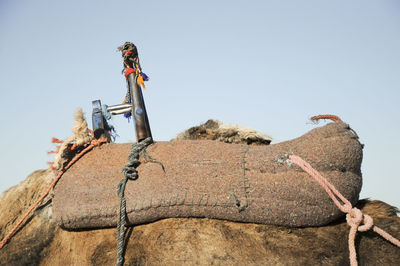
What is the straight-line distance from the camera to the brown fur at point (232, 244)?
1778 millimetres

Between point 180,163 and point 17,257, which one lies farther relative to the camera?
point 17,257

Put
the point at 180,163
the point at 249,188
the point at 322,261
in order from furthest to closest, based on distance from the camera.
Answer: the point at 180,163 → the point at 249,188 → the point at 322,261

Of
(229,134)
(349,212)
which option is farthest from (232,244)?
(229,134)

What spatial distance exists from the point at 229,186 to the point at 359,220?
0.67 m

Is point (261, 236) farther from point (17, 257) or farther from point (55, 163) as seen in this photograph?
point (17, 257)

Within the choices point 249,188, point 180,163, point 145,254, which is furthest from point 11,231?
point 249,188

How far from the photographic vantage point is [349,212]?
1856 mm

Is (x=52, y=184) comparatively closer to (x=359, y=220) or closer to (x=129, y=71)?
(x=129, y=71)

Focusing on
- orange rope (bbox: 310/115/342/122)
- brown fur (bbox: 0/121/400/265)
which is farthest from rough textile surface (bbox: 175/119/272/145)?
brown fur (bbox: 0/121/400/265)

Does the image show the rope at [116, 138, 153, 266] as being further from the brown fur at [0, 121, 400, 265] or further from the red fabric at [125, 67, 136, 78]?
the red fabric at [125, 67, 136, 78]

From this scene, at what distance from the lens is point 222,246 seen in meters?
1.82

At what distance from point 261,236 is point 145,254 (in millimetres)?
620

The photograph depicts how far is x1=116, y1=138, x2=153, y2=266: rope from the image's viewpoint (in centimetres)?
193

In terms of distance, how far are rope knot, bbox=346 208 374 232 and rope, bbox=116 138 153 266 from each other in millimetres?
1186
